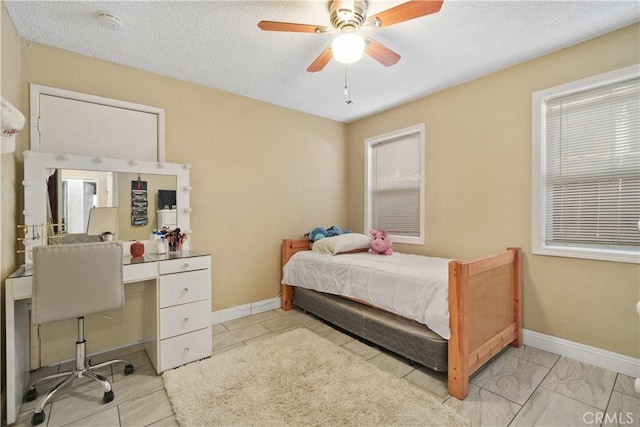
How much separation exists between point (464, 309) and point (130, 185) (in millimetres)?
2765

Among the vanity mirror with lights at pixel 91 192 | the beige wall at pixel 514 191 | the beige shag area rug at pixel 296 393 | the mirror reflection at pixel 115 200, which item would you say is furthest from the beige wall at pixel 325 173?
the beige shag area rug at pixel 296 393

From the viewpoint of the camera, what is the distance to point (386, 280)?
2.33m

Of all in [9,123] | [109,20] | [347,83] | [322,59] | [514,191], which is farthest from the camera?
[347,83]

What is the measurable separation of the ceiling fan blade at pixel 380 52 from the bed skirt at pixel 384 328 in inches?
75.3

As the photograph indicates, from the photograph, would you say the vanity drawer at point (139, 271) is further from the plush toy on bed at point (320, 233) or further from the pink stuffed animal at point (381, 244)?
the pink stuffed animal at point (381, 244)

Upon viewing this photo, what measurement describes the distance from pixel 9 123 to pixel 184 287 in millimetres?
1373

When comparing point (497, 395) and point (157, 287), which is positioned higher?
point (157, 287)

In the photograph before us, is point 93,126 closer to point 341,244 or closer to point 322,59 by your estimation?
point 322,59

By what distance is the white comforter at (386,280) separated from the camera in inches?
77.8

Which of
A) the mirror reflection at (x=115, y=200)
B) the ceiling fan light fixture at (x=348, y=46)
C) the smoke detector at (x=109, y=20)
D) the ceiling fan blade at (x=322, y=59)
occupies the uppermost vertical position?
the smoke detector at (x=109, y=20)

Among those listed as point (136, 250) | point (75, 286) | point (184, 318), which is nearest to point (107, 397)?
point (184, 318)

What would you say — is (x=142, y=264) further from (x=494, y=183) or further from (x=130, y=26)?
(x=494, y=183)

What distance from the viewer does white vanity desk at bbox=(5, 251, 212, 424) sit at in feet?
6.50

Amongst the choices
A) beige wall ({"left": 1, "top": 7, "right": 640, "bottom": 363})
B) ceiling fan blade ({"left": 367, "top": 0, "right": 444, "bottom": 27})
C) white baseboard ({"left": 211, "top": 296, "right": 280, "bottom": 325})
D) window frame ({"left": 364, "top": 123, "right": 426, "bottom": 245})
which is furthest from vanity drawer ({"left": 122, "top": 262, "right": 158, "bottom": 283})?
window frame ({"left": 364, "top": 123, "right": 426, "bottom": 245})
